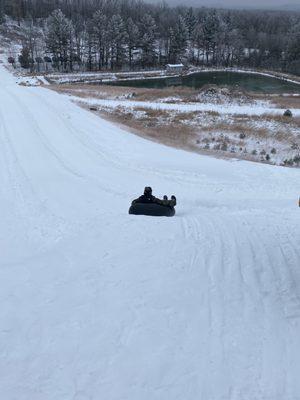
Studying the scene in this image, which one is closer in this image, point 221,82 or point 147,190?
point 147,190

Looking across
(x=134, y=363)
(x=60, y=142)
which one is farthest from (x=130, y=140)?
(x=134, y=363)

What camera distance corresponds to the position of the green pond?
64.4 metres

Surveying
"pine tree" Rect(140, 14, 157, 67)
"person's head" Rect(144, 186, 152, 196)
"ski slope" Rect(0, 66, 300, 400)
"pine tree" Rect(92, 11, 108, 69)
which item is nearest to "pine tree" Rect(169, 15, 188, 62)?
"pine tree" Rect(140, 14, 157, 67)

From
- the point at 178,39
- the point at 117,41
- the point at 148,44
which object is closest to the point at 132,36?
the point at 148,44

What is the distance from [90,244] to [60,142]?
11783 millimetres

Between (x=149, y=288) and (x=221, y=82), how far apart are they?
67.3 m

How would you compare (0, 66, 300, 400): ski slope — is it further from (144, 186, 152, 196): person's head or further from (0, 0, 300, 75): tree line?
(0, 0, 300, 75): tree line

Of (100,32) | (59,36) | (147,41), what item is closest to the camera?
(59,36)

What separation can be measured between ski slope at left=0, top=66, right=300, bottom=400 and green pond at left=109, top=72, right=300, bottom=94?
51.7m

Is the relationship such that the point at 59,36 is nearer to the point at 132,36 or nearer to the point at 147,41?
the point at 132,36

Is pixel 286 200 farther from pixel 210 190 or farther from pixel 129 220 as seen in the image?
pixel 129 220

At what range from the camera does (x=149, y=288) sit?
896 centimetres

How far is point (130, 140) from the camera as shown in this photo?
2233 centimetres

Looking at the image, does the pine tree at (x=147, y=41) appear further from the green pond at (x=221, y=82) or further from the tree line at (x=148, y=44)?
the green pond at (x=221, y=82)
